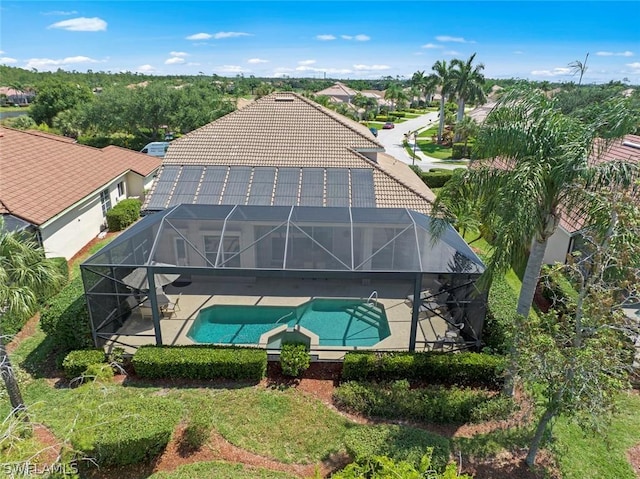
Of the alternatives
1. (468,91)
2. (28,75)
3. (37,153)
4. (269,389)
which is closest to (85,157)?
(37,153)

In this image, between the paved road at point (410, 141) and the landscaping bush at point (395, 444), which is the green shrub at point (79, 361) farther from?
the paved road at point (410, 141)

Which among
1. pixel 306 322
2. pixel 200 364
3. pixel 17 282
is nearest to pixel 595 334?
pixel 306 322

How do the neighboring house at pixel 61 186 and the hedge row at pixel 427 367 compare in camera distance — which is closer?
the hedge row at pixel 427 367

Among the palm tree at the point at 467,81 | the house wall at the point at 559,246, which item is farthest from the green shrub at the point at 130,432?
the palm tree at the point at 467,81

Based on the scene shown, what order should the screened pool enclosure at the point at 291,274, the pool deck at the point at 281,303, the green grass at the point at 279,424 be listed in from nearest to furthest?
the green grass at the point at 279,424, the screened pool enclosure at the point at 291,274, the pool deck at the point at 281,303

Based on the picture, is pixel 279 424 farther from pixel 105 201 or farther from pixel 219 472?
pixel 105 201
